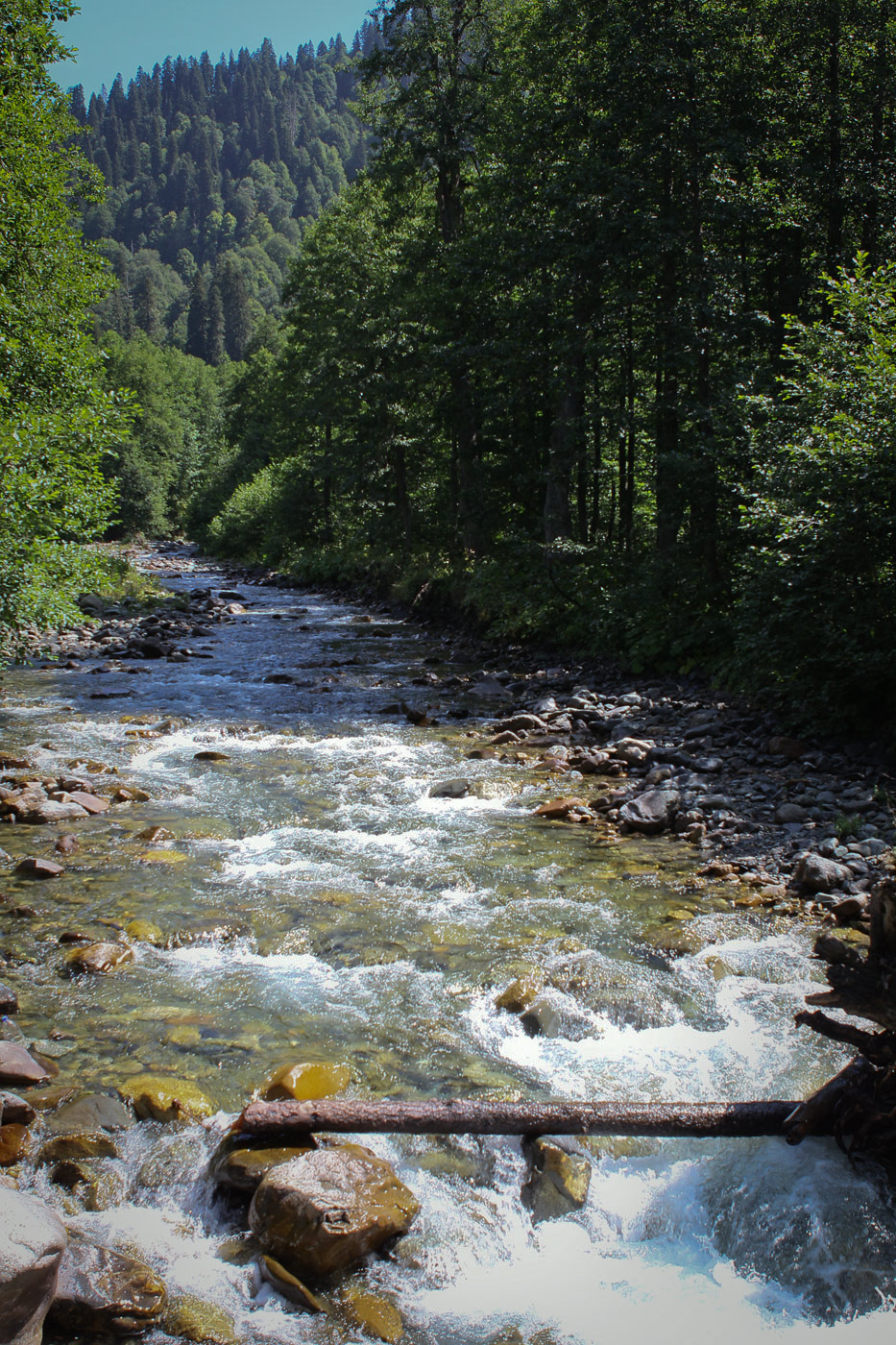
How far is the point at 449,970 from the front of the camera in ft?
18.8

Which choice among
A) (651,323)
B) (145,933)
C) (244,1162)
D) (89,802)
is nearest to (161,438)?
(651,323)

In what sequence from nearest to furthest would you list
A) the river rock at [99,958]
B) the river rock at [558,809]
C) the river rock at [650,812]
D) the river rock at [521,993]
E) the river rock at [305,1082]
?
1. the river rock at [305,1082]
2. the river rock at [521,993]
3. the river rock at [99,958]
4. the river rock at [650,812]
5. the river rock at [558,809]

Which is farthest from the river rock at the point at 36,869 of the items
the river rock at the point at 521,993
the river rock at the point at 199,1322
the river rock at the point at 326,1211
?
the river rock at the point at 199,1322

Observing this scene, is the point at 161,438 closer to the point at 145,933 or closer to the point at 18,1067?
the point at 145,933

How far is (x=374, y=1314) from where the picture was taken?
321cm

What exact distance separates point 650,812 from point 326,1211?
5616mm

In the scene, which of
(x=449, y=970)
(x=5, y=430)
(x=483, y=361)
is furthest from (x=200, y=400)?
(x=449, y=970)

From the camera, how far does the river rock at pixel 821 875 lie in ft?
21.8

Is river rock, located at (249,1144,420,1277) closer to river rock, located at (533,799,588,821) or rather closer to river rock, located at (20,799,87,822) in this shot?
river rock, located at (533,799,588,821)

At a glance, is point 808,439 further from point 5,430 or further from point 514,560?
point 514,560

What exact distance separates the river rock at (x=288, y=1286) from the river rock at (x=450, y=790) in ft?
20.3

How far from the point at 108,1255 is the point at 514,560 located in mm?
19281

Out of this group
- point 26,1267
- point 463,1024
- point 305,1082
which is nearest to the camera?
point 26,1267

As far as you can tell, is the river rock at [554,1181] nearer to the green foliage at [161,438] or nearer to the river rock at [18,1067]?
the river rock at [18,1067]
